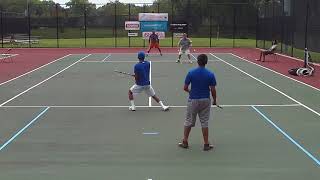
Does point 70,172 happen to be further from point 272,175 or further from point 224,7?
point 224,7

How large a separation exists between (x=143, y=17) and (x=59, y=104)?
32.4 m

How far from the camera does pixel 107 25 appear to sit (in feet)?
174

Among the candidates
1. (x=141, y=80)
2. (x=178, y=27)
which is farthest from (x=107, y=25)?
(x=141, y=80)

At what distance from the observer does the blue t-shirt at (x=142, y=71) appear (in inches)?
524

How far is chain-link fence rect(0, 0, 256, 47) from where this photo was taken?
5093 cm

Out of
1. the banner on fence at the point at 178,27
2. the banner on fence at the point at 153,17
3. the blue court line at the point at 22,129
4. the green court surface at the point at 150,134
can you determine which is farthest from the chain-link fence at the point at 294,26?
the blue court line at the point at 22,129

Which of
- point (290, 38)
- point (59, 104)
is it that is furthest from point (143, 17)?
point (59, 104)

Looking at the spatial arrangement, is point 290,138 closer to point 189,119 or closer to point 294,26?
point 189,119

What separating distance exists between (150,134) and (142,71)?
326 cm

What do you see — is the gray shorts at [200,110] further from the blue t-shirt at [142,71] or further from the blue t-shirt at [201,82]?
the blue t-shirt at [142,71]

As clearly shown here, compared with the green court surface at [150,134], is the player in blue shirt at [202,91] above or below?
above

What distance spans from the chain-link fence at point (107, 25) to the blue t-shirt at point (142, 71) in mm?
35882

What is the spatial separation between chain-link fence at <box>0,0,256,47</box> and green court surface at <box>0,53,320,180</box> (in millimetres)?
33119

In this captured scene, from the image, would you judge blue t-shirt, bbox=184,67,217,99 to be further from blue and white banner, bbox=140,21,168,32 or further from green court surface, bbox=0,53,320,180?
blue and white banner, bbox=140,21,168,32
